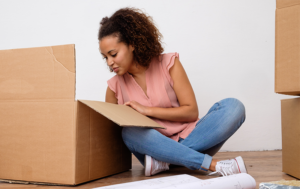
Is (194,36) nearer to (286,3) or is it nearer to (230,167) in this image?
(286,3)

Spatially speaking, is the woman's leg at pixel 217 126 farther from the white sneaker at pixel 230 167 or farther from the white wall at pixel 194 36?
the white wall at pixel 194 36

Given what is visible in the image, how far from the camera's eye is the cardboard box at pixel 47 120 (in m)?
0.85

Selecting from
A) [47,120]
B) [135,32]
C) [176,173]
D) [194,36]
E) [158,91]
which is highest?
[194,36]

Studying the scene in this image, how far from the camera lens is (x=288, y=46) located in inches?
31.2

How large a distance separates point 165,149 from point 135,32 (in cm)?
49

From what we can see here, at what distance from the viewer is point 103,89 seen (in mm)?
1689

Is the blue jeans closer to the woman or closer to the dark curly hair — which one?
the woman

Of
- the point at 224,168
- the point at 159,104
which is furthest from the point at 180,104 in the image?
the point at 224,168

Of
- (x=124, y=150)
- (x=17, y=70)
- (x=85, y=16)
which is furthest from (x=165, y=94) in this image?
(x=85, y=16)

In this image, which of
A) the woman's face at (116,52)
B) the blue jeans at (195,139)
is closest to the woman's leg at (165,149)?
the blue jeans at (195,139)

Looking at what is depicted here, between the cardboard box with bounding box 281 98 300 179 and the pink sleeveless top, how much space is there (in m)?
0.33

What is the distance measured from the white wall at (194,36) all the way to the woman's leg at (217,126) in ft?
2.36

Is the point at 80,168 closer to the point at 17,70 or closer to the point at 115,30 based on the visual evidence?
the point at 17,70

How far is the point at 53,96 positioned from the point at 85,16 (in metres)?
0.99
